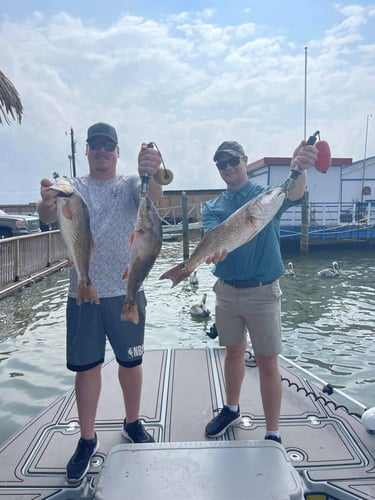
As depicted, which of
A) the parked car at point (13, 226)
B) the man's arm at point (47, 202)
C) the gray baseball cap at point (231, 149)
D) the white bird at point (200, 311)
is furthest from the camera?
A: the parked car at point (13, 226)

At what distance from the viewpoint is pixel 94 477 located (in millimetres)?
2658

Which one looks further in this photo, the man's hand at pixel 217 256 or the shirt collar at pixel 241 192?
the shirt collar at pixel 241 192

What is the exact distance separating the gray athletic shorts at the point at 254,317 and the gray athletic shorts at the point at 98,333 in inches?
28.9

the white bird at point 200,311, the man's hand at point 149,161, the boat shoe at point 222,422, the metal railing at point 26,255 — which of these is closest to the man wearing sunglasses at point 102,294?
the man's hand at point 149,161

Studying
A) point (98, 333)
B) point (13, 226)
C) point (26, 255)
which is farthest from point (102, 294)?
point (13, 226)

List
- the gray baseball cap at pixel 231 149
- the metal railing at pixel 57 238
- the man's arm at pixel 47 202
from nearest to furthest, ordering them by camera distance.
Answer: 1. the man's arm at pixel 47 202
2. the gray baseball cap at pixel 231 149
3. the metal railing at pixel 57 238

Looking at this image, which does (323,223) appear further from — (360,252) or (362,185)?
(362,185)

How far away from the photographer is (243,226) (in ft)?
9.16

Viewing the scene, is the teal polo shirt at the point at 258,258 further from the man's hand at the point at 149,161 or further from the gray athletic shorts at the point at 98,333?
the man's hand at the point at 149,161

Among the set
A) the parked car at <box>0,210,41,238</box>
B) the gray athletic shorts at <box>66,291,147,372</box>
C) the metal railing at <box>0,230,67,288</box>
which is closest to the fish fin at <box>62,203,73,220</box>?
the gray athletic shorts at <box>66,291,147,372</box>

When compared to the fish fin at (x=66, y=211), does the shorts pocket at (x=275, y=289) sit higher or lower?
lower

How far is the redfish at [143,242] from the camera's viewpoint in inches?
101

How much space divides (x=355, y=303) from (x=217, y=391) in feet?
25.5

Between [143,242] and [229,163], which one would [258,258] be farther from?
[143,242]
